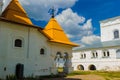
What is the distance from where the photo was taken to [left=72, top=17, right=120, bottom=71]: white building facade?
3547 cm

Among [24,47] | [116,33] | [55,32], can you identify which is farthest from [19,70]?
[116,33]

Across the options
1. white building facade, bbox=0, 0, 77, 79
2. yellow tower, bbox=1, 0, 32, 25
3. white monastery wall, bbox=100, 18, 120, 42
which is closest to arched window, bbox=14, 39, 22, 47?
white building facade, bbox=0, 0, 77, 79

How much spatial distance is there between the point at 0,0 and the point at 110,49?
23858mm

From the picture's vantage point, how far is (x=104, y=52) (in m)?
37.5

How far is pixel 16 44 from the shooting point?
1797cm

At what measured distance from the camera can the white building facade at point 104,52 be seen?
3547 cm

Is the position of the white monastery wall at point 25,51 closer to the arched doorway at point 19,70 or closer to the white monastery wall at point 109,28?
the arched doorway at point 19,70

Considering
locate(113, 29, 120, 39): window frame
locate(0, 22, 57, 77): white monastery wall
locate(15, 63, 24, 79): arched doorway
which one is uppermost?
locate(113, 29, 120, 39): window frame

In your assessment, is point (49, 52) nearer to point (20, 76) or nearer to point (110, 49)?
point (20, 76)

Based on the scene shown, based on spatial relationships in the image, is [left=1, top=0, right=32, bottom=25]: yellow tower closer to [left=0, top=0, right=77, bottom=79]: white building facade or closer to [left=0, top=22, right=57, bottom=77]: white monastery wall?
[left=0, top=0, right=77, bottom=79]: white building facade

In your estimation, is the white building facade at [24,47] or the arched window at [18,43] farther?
the arched window at [18,43]

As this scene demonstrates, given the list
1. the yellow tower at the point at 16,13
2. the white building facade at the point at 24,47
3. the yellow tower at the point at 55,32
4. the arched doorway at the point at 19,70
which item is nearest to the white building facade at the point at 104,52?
the yellow tower at the point at 55,32

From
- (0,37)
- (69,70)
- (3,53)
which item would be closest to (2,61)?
(3,53)

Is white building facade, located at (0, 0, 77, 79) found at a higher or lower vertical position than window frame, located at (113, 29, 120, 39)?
lower
